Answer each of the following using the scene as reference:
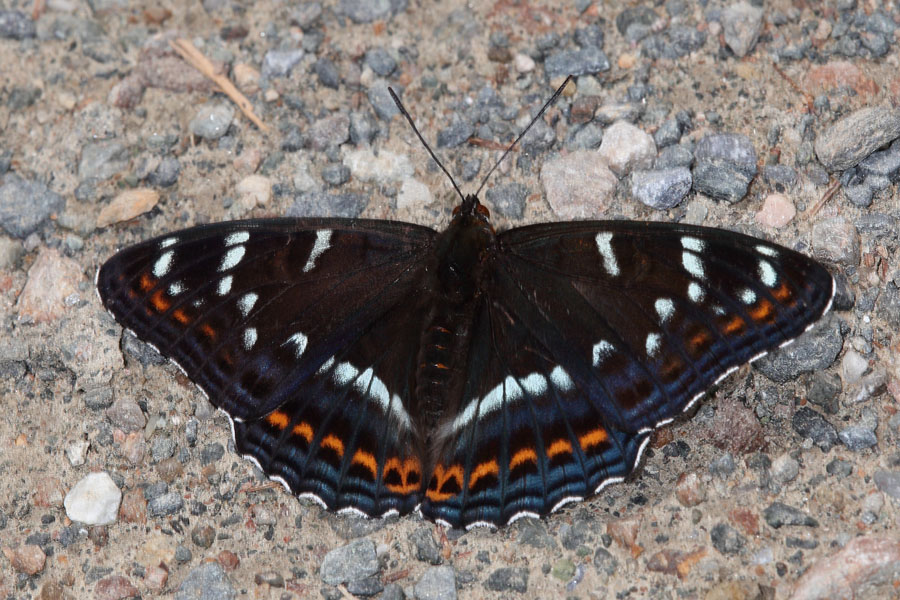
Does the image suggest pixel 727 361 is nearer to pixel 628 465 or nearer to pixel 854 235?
pixel 628 465

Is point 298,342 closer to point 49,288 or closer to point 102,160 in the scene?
point 49,288

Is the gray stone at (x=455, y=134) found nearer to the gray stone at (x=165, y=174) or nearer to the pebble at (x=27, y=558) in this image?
the gray stone at (x=165, y=174)

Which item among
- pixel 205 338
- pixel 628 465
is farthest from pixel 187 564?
pixel 628 465

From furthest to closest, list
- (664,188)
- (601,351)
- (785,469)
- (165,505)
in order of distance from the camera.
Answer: (664,188) → (165,505) → (785,469) → (601,351)

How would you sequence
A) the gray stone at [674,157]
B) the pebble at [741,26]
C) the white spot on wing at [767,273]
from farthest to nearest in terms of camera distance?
the pebble at [741,26], the gray stone at [674,157], the white spot on wing at [767,273]

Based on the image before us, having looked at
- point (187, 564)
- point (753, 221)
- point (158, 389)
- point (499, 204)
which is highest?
point (753, 221)

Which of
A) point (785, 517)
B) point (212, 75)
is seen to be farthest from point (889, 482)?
point (212, 75)

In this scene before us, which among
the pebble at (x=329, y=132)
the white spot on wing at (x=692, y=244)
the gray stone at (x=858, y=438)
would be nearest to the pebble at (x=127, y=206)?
the pebble at (x=329, y=132)
